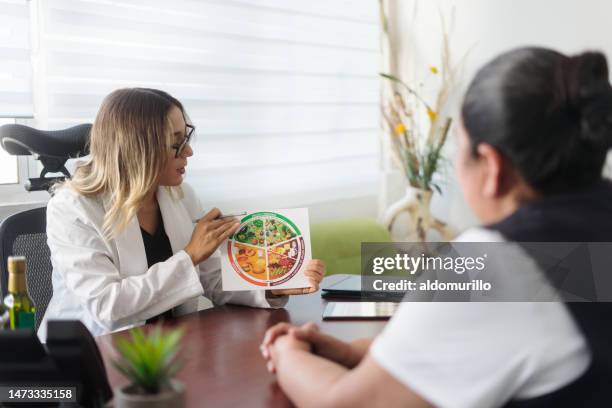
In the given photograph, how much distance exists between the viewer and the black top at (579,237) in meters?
0.88

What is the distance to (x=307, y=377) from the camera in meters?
1.13

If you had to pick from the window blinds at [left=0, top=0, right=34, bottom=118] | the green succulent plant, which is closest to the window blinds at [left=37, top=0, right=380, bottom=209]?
the window blinds at [left=0, top=0, right=34, bottom=118]

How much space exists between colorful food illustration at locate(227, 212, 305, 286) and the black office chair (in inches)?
23.1

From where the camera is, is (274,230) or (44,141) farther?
(44,141)

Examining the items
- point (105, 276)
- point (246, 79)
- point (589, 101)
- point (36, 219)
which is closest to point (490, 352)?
point (589, 101)

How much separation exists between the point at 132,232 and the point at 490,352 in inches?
53.6

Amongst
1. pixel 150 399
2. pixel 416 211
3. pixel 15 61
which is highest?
pixel 15 61

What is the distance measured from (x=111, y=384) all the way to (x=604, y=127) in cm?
95

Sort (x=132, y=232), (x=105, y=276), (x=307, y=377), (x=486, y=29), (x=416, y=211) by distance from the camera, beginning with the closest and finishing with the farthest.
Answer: (x=307, y=377), (x=105, y=276), (x=132, y=232), (x=416, y=211), (x=486, y=29)

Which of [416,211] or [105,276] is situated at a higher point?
[105,276]

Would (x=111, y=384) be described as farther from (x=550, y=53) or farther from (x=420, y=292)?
(x=550, y=53)

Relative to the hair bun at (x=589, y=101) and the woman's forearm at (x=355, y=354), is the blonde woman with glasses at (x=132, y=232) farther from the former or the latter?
the hair bun at (x=589, y=101)

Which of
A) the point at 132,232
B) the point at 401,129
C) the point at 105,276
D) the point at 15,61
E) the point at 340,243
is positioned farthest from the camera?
the point at 401,129

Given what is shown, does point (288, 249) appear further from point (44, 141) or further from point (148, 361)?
point (148, 361)
